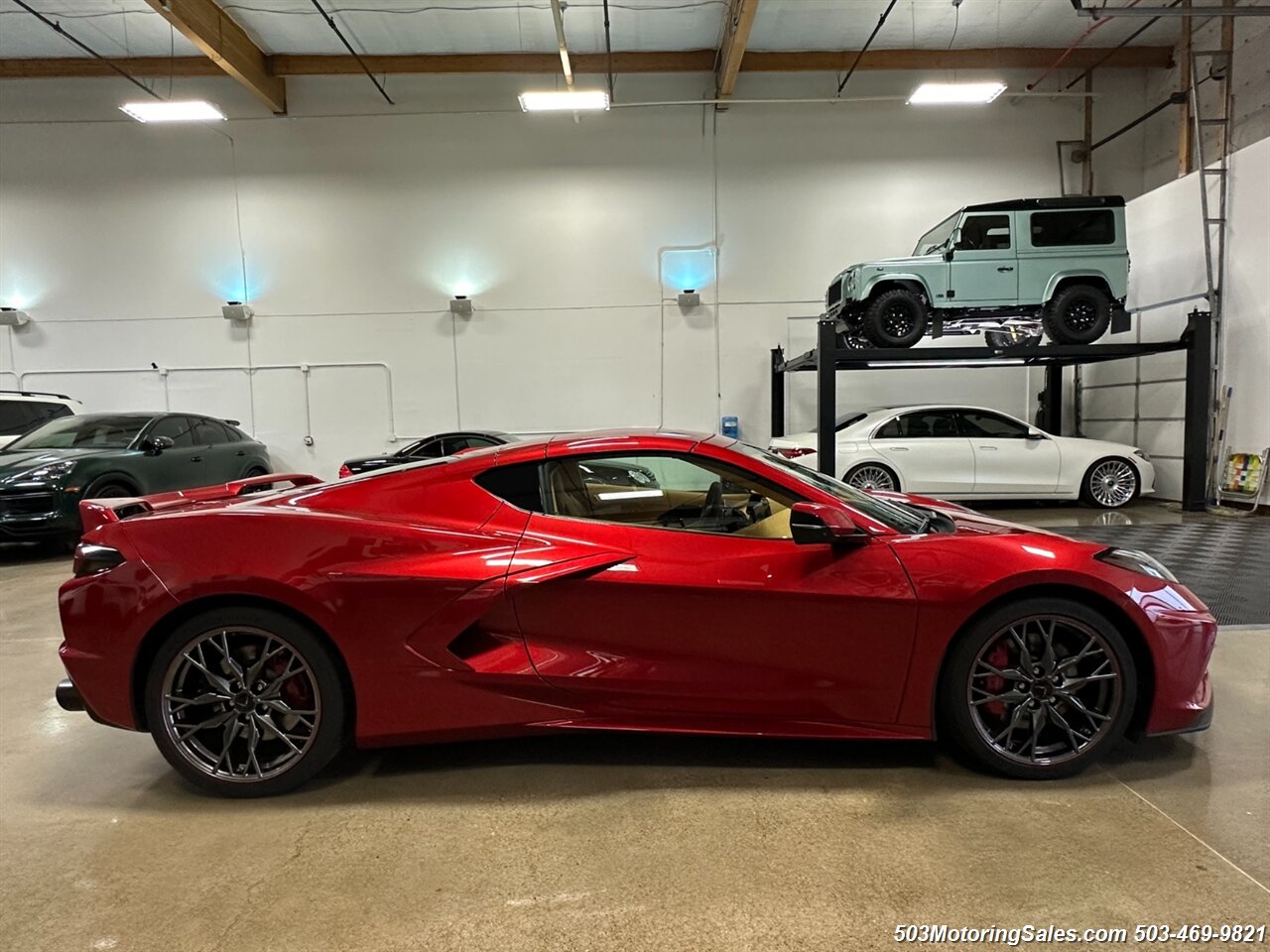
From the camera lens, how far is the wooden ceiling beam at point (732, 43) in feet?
25.7

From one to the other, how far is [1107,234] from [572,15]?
7.32m

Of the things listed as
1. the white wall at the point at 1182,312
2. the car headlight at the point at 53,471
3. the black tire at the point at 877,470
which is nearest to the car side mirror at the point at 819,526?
the black tire at the point at 877,470

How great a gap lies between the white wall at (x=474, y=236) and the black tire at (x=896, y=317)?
2.69 meters

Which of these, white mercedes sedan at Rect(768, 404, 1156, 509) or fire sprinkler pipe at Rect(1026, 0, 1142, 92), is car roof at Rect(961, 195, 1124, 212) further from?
fire sprinkler pipe at Rect(1026, 0, 1142, 92)

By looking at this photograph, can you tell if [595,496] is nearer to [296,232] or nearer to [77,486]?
[77,486]

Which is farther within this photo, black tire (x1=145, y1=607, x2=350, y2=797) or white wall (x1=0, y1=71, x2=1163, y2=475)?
white wall (x1=0, y1=71, x2=1163, y2=475)

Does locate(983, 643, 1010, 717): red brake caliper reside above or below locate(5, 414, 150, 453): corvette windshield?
below

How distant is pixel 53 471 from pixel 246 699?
18.8 ft

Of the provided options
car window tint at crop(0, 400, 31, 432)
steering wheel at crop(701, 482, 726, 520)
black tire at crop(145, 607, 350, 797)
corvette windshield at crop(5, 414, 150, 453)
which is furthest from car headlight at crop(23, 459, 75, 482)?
steering wheel at crop(701, 482, 726, 520)

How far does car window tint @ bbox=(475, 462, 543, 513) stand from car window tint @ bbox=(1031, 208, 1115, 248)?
7490 millimetres

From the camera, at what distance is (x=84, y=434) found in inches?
267

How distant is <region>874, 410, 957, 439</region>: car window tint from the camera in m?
7.68

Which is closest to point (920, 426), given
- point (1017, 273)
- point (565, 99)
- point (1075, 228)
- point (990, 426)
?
point (990, 426)

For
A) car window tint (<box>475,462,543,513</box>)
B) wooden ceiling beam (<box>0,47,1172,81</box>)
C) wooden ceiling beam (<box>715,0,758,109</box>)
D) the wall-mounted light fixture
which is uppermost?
wooden ceiling beam (<box>0,47,1172,81</box>)
